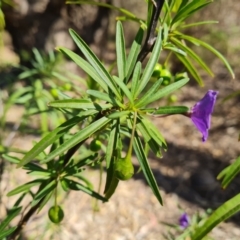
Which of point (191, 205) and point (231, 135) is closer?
point (191, 205)

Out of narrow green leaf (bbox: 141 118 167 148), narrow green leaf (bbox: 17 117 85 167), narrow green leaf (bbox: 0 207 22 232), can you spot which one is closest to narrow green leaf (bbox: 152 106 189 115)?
narrow green leaf (bbox: 141 118 167 148)

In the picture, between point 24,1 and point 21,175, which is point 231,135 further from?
point 24,1

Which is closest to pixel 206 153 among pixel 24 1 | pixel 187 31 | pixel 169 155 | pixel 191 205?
pixel 169 155

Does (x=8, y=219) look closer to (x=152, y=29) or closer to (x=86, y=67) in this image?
(x=86, y=67)

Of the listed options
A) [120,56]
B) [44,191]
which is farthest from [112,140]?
→ [44,191]

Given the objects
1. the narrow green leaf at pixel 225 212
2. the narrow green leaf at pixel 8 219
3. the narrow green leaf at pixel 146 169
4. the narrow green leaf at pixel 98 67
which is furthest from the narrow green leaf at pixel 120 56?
the narrow green leaf at pixel 8 219

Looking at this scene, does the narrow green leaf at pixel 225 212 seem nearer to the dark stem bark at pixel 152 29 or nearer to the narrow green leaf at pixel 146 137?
the narrow green leaf at pixel 146 137

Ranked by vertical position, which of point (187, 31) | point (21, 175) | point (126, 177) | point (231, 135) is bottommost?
point (21, 175)

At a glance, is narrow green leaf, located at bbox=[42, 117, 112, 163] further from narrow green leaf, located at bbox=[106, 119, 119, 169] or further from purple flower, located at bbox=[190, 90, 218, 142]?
purple flower, located at bbox=[190, 90, 218, 142]
